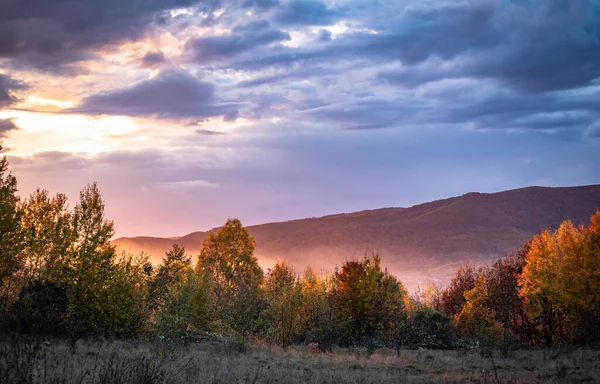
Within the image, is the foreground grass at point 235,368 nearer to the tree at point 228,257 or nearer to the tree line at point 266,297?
the tree line at point 266,297

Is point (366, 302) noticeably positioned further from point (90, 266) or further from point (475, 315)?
point (90, 266)

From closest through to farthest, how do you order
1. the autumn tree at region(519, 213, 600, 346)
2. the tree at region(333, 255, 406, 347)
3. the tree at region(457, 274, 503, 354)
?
the autumn tree at region(519, 213, 600, 346) → the tree at region(333, 255, 406, 347) → the tree at region(457, 274, 503, 354)

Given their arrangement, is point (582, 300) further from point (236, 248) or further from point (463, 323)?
point (236, 248)

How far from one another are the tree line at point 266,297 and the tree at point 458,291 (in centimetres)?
950

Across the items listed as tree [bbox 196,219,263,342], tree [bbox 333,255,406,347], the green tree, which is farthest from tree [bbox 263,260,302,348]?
the green tree

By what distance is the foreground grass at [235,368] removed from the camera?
982 cm

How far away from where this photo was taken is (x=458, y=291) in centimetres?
6744

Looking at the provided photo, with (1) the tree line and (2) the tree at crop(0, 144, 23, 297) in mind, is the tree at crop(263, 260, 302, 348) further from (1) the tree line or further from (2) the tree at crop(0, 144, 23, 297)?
(2) the tree at crop(0, 144, 23, 297)

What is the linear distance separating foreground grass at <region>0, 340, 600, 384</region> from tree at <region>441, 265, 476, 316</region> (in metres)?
34.2

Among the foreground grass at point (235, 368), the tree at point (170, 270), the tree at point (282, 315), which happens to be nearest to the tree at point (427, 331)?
the tree at point (282, 315)

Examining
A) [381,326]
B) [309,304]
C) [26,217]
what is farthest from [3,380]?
[26,217]

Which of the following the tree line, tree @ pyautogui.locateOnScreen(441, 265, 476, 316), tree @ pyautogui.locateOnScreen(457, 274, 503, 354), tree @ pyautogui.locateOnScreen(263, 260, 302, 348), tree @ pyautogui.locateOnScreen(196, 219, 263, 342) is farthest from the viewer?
tree @ pyautogui.locateOnScreen(441, 265, 476, 316)

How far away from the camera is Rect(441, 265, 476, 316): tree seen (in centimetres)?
6625

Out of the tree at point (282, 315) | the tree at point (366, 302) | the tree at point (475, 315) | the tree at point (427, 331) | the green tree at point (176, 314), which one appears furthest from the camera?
the tree at point (475, 315)
